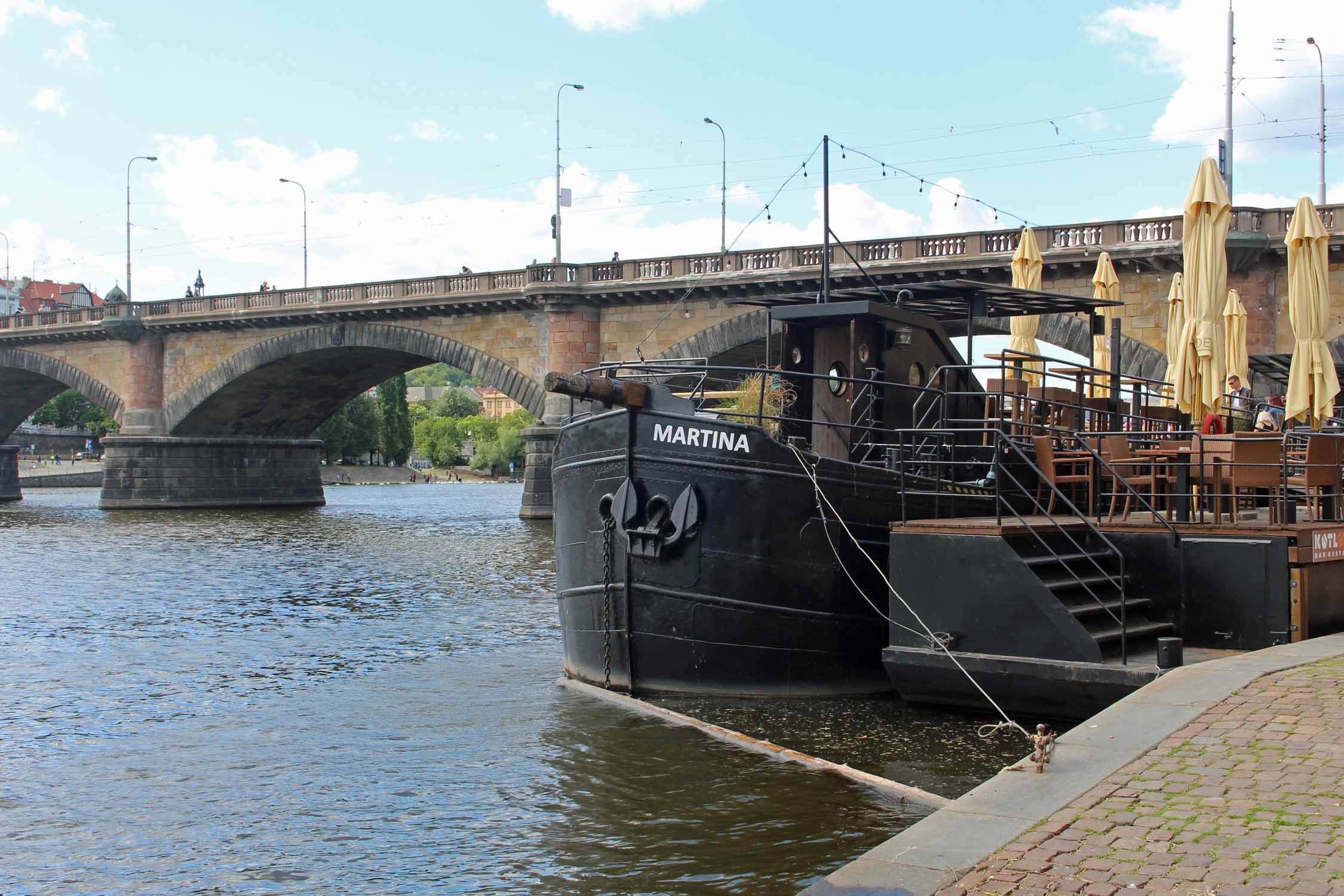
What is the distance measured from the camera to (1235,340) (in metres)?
19.4

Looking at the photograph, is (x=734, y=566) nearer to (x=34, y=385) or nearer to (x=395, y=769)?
(x=395, y=769)

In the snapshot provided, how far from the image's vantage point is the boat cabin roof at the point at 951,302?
41.2ft

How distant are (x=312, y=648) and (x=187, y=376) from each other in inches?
1598

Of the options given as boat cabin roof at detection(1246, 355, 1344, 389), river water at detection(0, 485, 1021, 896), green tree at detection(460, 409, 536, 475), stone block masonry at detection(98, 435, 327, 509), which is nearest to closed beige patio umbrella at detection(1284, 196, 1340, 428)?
boat cabin roof at detection(1246, 355, 1344, 389)

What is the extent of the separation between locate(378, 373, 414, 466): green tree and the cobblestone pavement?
107394 millimetres

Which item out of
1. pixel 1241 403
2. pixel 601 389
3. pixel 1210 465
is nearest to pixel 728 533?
pixel 601 389

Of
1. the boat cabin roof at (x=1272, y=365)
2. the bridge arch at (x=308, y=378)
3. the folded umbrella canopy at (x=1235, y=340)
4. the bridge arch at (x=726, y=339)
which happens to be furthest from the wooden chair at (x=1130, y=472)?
the bridge arch at (x=308, y=378)

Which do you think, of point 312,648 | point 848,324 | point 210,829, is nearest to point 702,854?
point 210,829

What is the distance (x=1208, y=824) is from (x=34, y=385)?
69045 mm

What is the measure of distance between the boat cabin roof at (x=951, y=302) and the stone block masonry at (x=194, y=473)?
4485cm

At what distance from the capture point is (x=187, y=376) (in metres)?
53.7

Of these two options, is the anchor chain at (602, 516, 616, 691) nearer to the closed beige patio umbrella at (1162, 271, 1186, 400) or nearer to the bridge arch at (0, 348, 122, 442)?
the closed beige patio umbrella at (1162, 271, 1186, 400)

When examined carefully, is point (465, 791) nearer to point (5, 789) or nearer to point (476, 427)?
point (5, 789)

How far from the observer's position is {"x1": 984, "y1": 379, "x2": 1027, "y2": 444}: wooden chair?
12.4 m
